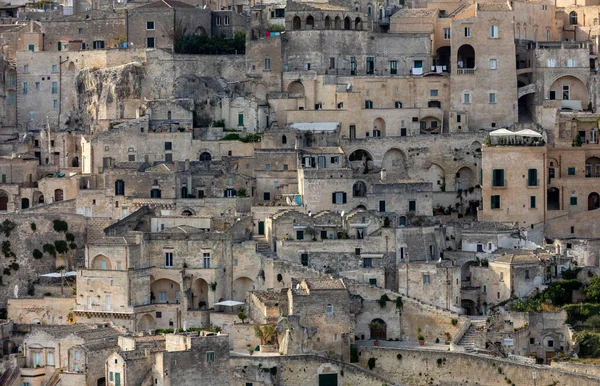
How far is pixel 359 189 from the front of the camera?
79.1m

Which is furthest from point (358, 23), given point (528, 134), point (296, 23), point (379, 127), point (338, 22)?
point (528, 134)

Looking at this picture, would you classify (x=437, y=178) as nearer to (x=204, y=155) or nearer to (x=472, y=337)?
(x=204, y=155)

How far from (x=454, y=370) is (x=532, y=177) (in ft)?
43.9

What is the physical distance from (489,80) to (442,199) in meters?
6.27

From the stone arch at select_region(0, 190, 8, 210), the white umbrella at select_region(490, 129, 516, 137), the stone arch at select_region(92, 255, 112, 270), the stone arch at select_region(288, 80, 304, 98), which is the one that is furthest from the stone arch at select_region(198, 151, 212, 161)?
the white umbrella at select_region(490, 129, 516, 137)

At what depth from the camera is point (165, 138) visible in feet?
273

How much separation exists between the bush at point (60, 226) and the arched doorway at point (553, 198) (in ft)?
66.9

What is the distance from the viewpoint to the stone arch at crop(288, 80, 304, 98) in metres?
86.6

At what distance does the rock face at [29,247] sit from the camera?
258ft

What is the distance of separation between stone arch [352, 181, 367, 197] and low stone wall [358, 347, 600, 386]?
9926 millimetres

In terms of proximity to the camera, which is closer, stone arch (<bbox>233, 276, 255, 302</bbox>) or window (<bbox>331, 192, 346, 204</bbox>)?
stone arch (<bbox>233, 276, 255, 302</bbox>)

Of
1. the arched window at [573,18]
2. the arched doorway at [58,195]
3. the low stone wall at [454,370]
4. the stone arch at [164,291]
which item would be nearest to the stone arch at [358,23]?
the arched window at [573,18]

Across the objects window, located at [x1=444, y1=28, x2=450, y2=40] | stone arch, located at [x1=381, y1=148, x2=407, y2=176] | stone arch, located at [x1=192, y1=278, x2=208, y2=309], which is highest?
window, located at [x1=444, y1=28, x2=450, y2=40]

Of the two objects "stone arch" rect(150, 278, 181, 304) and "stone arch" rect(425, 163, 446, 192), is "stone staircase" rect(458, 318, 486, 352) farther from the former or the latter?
"stone arch" rect(425, 163, 446, 192)
